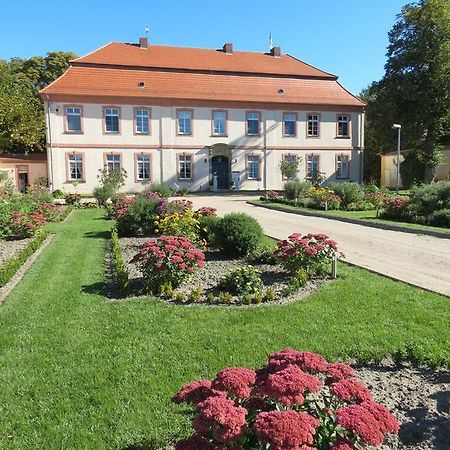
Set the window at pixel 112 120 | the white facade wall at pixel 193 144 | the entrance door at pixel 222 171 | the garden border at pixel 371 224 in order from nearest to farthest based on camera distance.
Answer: the garden border at pixel 371 224
the white facade wall at pixel 193 144
the window at pixel 112 120
the entrance door at pixel 222 171

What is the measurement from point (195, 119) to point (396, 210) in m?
20.5

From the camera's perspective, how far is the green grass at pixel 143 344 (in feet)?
11.6

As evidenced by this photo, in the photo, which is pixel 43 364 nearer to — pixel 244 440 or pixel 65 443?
pixel 65 443

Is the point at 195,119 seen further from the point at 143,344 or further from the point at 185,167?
the point at 143,344

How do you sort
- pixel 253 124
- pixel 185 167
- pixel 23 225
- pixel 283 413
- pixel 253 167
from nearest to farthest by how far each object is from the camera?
1. pixel 283 413
2. pixel 23 225
3. pixel 185 167
4. pixel 253 124
5. pixel 253 167

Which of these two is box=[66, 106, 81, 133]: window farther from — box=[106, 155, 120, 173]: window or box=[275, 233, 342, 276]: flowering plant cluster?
box=[275, 233, 342, 276]: flowering plant cluster

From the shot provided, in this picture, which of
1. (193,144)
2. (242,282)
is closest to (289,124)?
(193,144)

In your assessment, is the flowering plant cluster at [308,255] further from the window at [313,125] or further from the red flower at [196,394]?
the window at [313,125]

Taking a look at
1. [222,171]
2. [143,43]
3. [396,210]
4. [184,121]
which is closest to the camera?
[396,210]

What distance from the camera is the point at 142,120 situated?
33.3m

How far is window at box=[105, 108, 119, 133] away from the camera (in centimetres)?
3272

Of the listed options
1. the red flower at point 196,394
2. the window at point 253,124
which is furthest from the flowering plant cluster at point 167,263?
the window at point 253,124

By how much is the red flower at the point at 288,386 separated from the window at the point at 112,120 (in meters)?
32.3

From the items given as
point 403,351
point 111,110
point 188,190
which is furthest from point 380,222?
point 111,110
